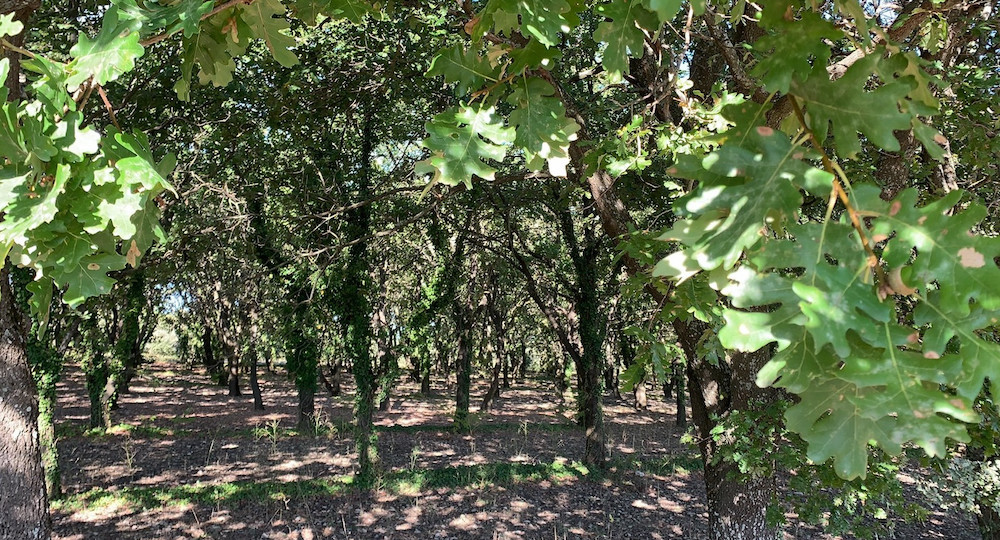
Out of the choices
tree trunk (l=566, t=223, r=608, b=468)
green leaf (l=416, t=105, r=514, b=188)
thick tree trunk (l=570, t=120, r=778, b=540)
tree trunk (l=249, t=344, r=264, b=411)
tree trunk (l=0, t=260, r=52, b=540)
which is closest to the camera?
green leaf (l=416, t=105, r=514, b=188)

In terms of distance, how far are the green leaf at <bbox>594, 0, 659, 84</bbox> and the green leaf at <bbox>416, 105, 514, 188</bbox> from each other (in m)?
0.29

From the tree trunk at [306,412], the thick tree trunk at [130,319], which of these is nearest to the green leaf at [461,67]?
the thick tree trunk at [130,319]

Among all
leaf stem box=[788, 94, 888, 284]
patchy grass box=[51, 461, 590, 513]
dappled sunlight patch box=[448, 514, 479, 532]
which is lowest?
dappled sunlight patch box=[448, 514, 479, 532]

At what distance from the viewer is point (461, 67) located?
52.5 inches

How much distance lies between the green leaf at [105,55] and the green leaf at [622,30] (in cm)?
87

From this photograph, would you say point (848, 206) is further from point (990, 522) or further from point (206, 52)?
point (990, 522)

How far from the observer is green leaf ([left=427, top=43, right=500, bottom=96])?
1.32m

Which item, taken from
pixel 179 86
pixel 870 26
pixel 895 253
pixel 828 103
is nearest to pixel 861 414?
pixel 895 253

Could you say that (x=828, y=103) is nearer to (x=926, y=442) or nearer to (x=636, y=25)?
(x=926, y=442)

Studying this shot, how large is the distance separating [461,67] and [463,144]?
8.8 inches

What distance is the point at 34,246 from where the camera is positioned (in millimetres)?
958

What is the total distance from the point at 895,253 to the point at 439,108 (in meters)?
7.08

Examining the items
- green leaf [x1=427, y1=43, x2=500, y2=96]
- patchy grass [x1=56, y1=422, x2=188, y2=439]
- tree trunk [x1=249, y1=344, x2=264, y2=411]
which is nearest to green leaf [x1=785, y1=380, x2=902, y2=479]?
green leaf [x1=427, y1=43, x2=500, y2=96]

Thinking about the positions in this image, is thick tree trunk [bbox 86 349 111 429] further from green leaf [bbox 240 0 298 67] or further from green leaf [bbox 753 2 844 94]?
green leaf [bbox 753 2 844 94]
